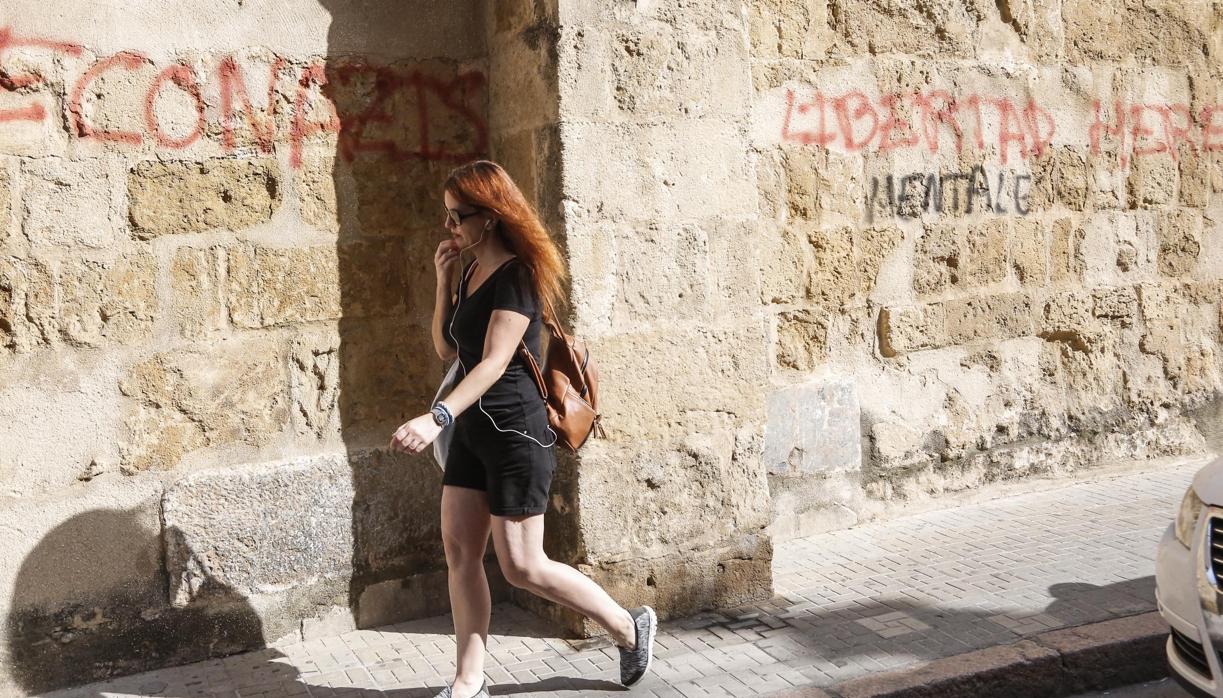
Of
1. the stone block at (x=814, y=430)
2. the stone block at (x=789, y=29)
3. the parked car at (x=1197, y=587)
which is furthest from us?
the stone block at (x=814, y=430)

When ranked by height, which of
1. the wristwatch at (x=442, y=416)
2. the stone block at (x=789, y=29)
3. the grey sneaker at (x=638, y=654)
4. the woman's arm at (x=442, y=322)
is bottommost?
the grey sneaker at (x=638, y=654)

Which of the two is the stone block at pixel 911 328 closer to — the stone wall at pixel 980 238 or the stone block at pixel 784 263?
the stone wall at pixel 980 238

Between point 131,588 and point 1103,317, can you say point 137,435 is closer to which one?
point 131,588

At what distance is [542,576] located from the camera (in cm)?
361

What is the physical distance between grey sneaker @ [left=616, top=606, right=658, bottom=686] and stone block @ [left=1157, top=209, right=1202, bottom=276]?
413cm

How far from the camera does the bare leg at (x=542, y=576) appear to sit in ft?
11.7

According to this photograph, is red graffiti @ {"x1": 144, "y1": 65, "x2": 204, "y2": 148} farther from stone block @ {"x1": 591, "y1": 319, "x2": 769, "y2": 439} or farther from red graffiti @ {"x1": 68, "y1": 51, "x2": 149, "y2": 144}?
stone block @ {"x1": 591, "y1": 319, "x2": 769, "y2": 439}

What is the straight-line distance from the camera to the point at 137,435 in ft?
13.1

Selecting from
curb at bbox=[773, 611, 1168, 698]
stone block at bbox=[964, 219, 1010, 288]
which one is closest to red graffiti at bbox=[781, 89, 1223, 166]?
stone block at bbox=[964, 219, 1010, 288]

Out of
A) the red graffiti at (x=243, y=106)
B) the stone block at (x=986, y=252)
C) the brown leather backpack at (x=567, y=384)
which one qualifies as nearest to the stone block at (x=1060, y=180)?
the stone block at (x=986, y=252)

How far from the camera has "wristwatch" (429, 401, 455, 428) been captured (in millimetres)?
3330

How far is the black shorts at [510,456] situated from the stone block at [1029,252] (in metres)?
3.38

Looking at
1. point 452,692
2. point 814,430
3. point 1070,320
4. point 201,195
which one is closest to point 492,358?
point 452,692

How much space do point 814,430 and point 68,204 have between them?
3.21 m
